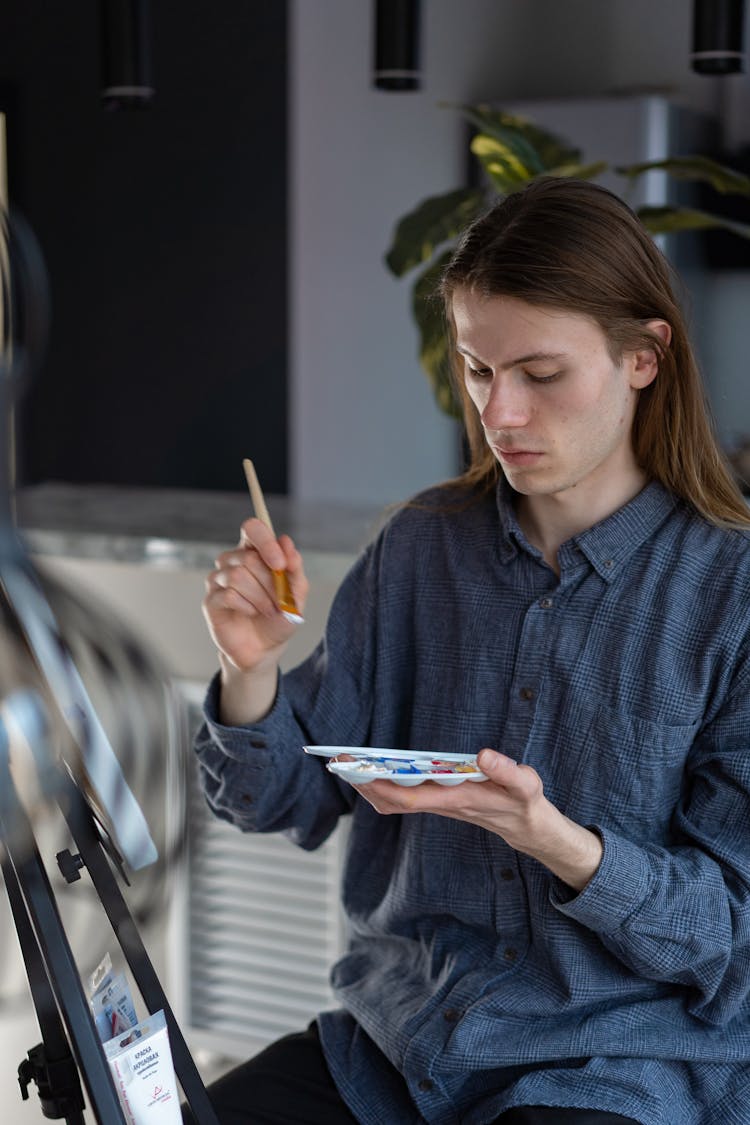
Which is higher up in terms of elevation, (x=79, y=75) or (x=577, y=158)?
(x=79, y=75)

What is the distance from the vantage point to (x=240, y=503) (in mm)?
3031

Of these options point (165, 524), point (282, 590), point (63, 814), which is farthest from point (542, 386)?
point (165, 524)

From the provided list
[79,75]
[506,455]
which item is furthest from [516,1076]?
[79,75]

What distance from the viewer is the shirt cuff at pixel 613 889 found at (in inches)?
50.4

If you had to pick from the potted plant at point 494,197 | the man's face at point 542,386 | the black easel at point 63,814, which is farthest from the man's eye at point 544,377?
the potted plant at point 494,197

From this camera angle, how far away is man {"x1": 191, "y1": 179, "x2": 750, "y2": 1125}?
133cm

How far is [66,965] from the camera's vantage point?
95 centimetres

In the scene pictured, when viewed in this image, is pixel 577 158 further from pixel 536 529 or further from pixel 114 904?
pixel 114 904

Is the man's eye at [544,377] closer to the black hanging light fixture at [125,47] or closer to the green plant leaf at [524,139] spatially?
the green plant leaf at [524,139]

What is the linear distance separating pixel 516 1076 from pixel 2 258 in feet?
3.14

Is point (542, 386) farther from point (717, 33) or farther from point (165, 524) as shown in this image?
point (165, 524)

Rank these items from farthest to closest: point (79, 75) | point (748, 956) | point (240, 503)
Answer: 1. point (79, 75)
2. point (240, 503)
3. point (748, 956)

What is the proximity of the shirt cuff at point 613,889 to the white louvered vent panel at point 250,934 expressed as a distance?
3.86 ft

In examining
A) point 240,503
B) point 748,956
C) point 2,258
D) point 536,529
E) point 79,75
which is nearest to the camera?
point 2,258
